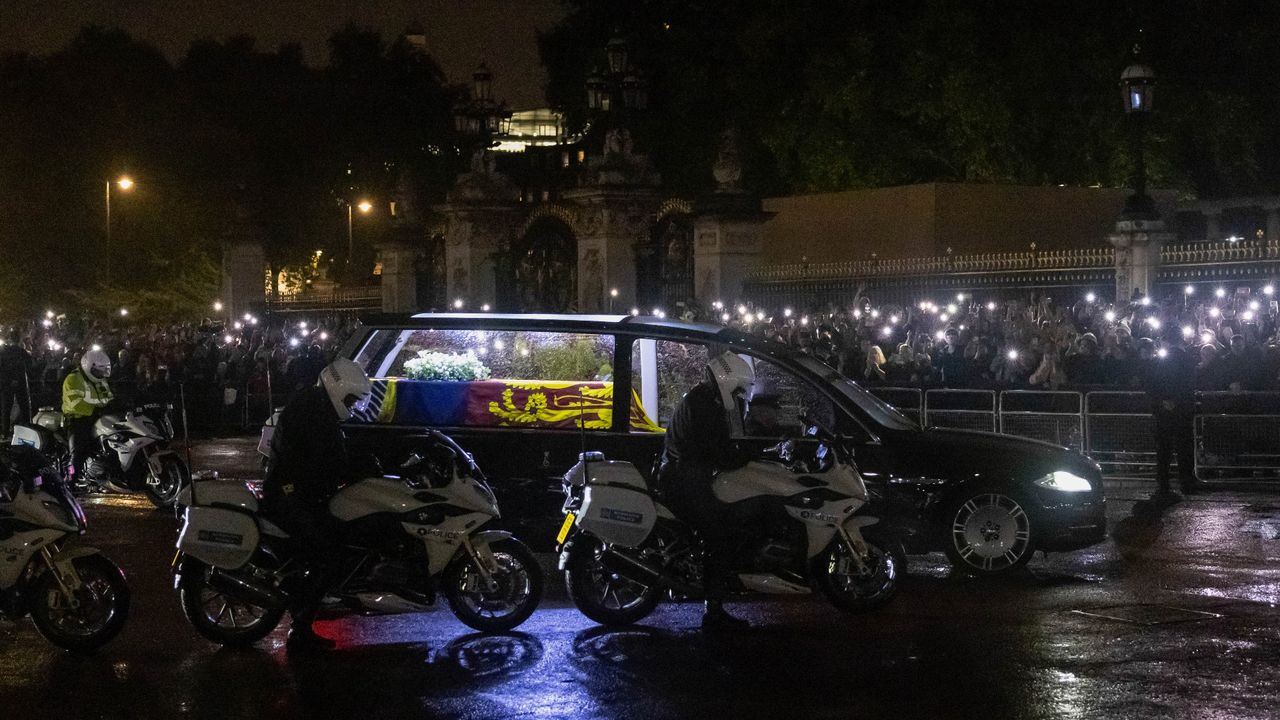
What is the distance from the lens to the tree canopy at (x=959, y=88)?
38.3 m

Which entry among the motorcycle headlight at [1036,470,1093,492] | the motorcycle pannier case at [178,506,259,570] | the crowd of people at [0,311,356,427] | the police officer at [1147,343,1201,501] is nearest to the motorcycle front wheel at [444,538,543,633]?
the motorcycle pannier case at [178,506,259,570]

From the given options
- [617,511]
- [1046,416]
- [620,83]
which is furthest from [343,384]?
[620,83]

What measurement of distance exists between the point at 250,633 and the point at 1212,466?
38.0 ft

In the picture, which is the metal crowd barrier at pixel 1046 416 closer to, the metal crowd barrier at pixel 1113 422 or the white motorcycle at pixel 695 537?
the metal crowd barrier at pixel 1113 422

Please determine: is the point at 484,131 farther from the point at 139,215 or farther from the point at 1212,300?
the point at 139,215

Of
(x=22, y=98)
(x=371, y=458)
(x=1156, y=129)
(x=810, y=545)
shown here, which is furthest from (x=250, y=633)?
(x=22, y=98)

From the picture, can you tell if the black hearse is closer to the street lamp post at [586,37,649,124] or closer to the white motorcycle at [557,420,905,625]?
the white motorcycle at [557,420,905,625]

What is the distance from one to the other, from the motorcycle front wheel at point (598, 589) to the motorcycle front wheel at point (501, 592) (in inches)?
9.1

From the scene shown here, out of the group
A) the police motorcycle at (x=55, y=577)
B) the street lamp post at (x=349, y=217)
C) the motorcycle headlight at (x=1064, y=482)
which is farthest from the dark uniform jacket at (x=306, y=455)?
the street lamp post at (x=349, y=217)

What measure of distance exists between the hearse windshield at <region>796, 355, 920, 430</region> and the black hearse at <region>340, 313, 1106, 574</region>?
2 centimetres

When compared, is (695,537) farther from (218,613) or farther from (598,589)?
(218,613)

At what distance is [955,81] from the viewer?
3831cm

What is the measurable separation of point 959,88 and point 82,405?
2472cm

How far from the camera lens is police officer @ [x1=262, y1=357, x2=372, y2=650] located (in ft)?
32.2
